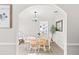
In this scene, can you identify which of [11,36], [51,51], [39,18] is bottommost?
[51,51]

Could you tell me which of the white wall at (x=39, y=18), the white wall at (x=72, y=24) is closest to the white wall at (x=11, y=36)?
the white wall at (x=39, y=18)

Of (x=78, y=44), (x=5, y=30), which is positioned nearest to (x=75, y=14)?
(x=78, y=44)

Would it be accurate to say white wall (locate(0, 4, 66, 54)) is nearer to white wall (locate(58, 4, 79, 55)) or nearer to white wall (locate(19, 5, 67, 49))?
white wall (locate(19, 5, 67, 49))

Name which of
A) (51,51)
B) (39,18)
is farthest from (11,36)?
(51,51)

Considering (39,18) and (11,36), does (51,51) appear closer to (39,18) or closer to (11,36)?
(39,18)

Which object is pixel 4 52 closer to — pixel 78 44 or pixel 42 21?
pixel 42 21

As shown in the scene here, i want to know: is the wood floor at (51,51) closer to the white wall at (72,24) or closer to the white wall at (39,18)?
the white wall at (39,18)

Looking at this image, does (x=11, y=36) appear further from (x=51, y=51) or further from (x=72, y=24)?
(x=72, y=24)

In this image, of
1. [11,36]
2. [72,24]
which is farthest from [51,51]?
[11,36]

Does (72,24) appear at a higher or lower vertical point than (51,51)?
higher

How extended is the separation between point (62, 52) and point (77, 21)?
2.02ft

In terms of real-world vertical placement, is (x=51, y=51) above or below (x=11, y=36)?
below

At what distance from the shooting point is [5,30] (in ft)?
15.2

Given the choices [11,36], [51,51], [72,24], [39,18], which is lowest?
[51,51]
